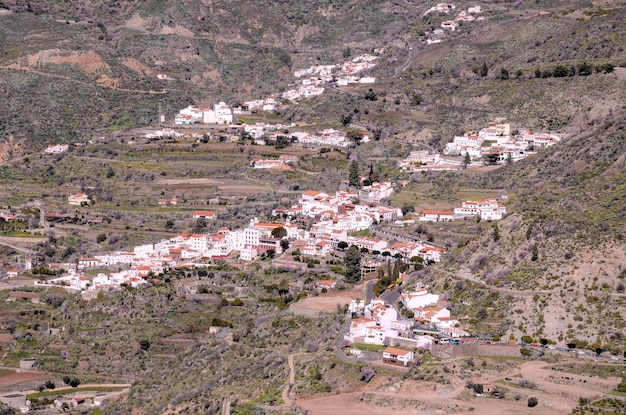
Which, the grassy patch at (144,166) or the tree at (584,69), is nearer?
the grassy patch at (144,166)

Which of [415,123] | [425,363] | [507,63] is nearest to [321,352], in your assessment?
[425,363]

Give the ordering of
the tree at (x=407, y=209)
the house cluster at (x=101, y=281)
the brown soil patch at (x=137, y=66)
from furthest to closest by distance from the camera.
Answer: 1. the brown soil patch at (x=137, y=66)
2. the tree at (x=407, y=209)
3. the house cluster at (x=101, y=281)

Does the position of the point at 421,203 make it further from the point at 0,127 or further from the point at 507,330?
the point at 0,127

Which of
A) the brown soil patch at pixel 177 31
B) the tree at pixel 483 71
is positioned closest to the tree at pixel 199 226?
the tree at pixel 483 71

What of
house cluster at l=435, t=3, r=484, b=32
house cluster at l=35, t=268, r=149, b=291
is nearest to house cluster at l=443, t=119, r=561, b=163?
house cluster at l=35, t=268, r=149, b=291

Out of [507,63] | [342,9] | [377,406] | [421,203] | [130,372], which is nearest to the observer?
[377,406]

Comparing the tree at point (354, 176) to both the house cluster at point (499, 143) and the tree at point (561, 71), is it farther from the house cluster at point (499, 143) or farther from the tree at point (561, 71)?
the tree at point (561, 71)
